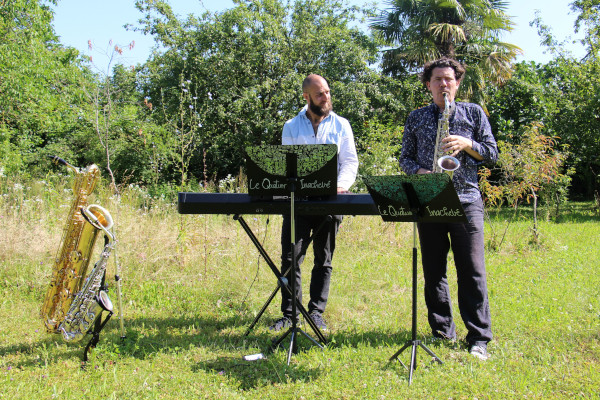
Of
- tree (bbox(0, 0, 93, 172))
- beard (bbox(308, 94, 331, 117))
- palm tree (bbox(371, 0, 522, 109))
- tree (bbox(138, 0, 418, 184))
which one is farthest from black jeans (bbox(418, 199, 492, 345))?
palm tree (bbox(371, 0, 522, 109))

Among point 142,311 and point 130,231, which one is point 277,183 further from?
point 130,231

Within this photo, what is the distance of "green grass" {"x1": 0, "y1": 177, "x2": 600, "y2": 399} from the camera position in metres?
2.81

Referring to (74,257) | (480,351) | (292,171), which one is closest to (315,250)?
(292,171)

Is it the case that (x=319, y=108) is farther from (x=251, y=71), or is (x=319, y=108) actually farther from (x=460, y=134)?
(x=251, y=71)

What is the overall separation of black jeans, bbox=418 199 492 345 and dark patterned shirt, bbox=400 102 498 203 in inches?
6.4

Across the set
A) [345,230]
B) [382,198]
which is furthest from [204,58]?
[382,198]

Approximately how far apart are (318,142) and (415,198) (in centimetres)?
113

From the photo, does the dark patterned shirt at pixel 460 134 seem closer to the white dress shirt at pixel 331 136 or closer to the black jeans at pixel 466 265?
the black jeans at pixel 466 265

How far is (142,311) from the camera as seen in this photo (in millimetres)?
4301

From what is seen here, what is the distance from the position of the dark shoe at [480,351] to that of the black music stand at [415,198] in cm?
50

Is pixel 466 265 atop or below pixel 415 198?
below

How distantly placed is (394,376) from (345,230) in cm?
411

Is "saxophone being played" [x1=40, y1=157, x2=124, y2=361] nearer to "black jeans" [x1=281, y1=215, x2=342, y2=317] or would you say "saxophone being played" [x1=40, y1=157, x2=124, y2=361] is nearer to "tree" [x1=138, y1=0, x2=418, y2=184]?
"black jeans" [x1=281, y1=215, x2=342, y2=317]

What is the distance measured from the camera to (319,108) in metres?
3.68
